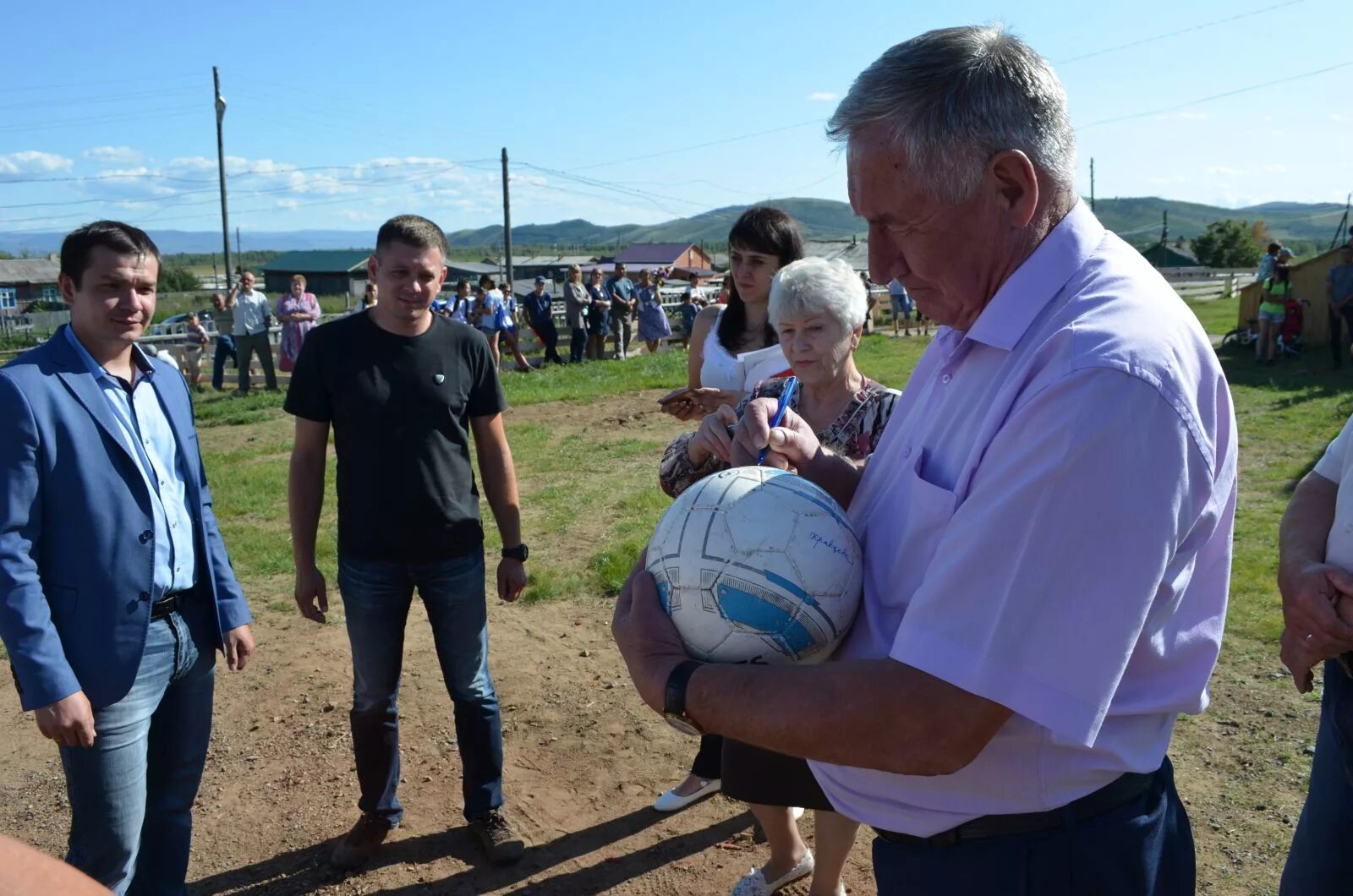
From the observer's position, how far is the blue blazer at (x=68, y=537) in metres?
2.87

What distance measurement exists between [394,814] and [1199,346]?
12.1 ft

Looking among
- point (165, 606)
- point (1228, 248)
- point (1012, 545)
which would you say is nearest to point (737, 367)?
point (165, 606)

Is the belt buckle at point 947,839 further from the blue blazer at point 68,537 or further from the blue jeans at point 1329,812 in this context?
the blue blazer at point 68,537

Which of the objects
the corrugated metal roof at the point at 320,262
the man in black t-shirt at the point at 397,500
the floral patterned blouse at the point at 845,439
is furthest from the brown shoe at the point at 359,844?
the corrugated metal roof at the point at 320,262

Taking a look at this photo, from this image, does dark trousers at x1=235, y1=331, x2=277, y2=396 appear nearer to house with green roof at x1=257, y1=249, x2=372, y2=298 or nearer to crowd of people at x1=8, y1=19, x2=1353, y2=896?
crowd of people at x1=8, y1=19, x2=1353, y2=896

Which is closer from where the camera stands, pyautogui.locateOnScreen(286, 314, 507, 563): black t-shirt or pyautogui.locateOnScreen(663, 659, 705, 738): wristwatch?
pyautogui.locateOnScreen(663, 659, 705, 738): wristwatch

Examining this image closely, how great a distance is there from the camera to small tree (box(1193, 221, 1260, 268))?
274 feet

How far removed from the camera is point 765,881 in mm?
3744

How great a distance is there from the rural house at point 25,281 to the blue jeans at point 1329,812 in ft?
294

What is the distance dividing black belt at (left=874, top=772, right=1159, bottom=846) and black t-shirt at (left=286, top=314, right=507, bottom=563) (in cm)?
264

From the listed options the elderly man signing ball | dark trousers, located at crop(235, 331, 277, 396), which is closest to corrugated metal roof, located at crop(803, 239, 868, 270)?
dark trousers, located at crop(235, 331, 277, 396)

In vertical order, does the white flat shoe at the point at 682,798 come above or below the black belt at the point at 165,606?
below

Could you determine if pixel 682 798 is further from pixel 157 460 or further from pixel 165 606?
pixel 157 460

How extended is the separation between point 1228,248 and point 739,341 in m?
93.1
